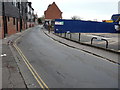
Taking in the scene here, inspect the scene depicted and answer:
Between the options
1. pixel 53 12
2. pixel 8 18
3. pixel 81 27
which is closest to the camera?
pixel 8 18

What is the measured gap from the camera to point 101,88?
6.28m

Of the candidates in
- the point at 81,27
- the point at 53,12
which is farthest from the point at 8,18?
the point at 53,12

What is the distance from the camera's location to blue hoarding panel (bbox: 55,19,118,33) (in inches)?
1545

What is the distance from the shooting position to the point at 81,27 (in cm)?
4212

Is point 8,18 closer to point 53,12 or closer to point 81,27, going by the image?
point 81,27

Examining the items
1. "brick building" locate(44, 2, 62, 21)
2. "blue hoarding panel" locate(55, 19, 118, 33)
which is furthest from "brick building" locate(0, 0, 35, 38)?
"brick building" locate(44, 2, 62, 21)

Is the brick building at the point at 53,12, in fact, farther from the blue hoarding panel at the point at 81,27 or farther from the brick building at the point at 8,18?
the brick building at the point at 8,18

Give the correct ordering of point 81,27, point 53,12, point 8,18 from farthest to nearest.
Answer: point 53,12 → point 81,27 → point 8,18

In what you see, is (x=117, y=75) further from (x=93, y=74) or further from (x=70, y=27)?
(x=70, y=27)

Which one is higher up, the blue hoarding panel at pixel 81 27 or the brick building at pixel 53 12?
the brick building at pixel 53 12

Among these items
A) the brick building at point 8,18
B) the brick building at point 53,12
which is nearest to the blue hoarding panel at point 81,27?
the brick building at point 8,18

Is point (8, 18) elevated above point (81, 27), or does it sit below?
above

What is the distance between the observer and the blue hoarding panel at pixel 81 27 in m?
39.2

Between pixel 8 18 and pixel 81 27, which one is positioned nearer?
pixel 8 18
